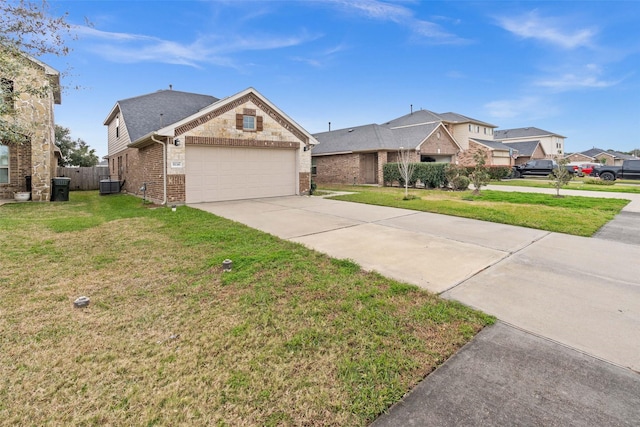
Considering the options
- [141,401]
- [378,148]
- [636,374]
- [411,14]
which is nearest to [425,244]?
[636,374]

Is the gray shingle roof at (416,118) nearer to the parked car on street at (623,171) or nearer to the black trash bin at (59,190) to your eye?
the parked car on street at (623,171)

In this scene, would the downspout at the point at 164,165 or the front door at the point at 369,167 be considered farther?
the front door at the point at 369,167

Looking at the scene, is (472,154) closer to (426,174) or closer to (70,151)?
(426,174)

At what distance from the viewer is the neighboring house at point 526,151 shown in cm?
4238

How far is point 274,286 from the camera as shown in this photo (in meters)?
4.02

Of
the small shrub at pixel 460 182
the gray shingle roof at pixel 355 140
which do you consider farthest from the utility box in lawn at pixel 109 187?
the small shrub at pixel 460 182

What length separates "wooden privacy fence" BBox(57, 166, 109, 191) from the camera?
1972cm

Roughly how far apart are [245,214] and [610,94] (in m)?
41.8

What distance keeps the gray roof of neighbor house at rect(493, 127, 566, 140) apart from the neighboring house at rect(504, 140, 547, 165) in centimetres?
655

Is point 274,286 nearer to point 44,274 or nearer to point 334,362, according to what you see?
point 334,362

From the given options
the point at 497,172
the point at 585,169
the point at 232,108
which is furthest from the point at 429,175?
the point at 585,169

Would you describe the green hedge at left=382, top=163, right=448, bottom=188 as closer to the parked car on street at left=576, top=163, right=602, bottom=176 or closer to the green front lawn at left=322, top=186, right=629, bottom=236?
the green front lawn at left=322, top=186, right=629, bottom=236

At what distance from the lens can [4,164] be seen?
501 inches

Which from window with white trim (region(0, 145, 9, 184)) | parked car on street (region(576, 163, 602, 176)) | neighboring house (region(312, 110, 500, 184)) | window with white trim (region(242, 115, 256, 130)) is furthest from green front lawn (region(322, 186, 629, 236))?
parked car on street (region(576, 163, 602, 176))
